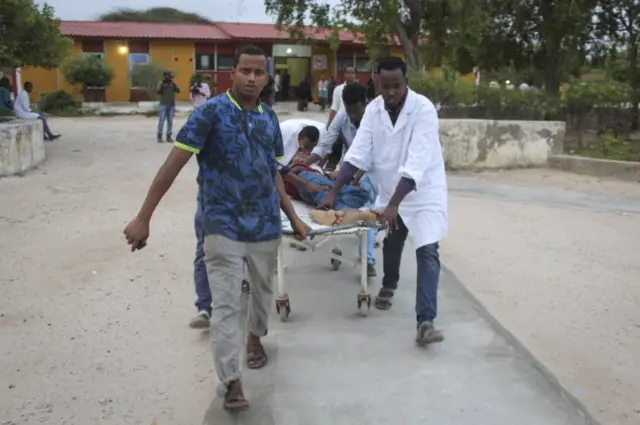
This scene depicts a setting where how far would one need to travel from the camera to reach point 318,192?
5.35 metres

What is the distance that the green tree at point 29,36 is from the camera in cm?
1154

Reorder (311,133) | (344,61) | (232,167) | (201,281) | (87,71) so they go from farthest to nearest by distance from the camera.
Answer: (344,61) → (87,71) → (311,133) → (201,281) → (232,167)

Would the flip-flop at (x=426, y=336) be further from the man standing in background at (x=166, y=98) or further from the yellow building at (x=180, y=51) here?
the yellow building at (x=180, y=51)

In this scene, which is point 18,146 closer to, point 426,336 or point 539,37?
point 426,336

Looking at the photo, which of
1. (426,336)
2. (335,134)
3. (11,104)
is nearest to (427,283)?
(426,336)

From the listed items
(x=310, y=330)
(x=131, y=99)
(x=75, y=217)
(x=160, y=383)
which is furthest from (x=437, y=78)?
(x=131, y=99)

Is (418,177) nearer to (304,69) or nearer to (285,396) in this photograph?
(285,396)

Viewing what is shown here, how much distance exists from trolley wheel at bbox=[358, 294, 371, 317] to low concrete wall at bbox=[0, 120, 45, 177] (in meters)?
7.27

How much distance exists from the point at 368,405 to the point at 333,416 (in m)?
0.21

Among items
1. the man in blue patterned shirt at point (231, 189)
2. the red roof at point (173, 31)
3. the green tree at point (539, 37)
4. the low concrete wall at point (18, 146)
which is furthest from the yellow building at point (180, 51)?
the man in blue patterned shirt at point (231, 189)

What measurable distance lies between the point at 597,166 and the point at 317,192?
706 centimetres

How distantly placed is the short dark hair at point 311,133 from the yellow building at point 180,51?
29779 millimetres

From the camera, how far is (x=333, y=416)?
342cm

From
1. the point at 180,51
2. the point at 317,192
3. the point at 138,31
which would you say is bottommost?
the point at 317,192
